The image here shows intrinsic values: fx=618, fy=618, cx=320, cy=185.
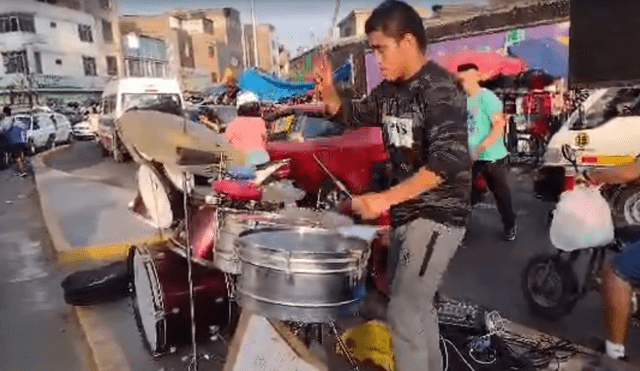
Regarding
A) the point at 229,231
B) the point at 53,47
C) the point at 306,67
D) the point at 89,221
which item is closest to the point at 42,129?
the point at 306,67

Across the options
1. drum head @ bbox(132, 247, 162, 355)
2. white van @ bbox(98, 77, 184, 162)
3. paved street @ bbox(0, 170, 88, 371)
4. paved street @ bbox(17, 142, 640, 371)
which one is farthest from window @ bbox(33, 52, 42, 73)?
drum head @ bbox(132, 247, 162, 355)

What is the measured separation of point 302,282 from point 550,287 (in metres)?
2.79

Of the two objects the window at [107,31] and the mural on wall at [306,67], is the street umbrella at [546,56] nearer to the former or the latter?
the mural on wall at [306,67]

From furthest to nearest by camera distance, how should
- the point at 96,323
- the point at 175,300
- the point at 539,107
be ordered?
the point at 539,107 < the point at 96,323 < the point at 175,300

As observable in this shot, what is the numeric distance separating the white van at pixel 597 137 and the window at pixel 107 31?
51.4 m

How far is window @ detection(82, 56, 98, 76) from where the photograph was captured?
48.9m

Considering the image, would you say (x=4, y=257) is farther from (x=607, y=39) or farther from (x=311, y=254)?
(x=607, y=39)

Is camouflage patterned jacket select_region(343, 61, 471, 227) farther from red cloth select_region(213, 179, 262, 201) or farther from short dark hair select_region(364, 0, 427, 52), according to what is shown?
red cloth select_region(213, 179, 262, 201)

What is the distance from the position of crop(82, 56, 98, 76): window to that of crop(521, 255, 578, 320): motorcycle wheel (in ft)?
163

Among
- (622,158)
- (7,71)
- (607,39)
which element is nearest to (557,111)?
(622,158)

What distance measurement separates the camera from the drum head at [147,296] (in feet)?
12.4

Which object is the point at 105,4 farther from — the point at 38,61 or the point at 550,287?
the point at 550,287

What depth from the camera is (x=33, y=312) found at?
5094mm

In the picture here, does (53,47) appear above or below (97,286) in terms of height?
above
